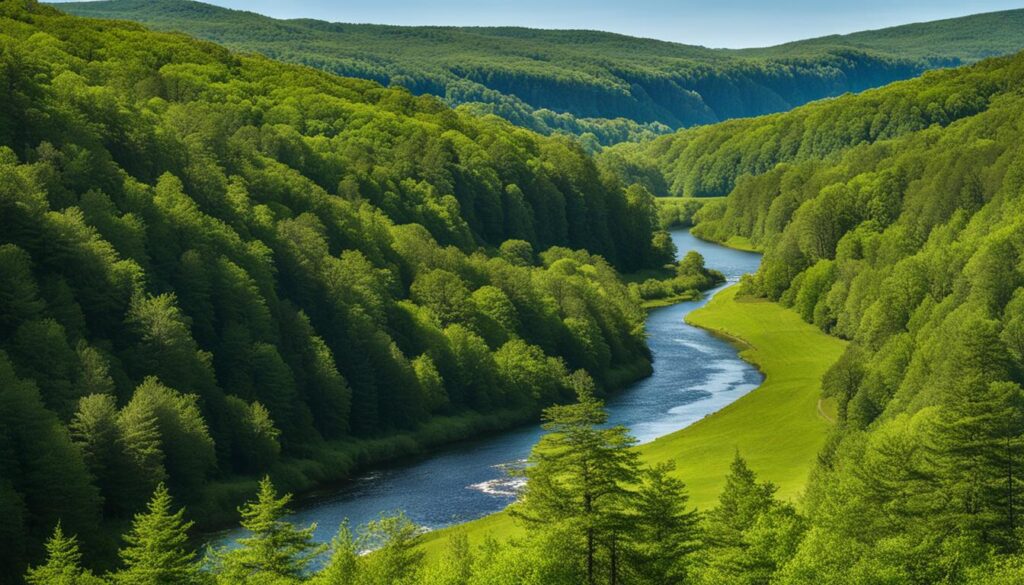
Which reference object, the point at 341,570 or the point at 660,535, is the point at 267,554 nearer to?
the point at 341,570

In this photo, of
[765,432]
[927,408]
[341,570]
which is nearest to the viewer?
[341,570]

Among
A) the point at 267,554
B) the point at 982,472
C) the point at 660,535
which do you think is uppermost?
the point at 982,472

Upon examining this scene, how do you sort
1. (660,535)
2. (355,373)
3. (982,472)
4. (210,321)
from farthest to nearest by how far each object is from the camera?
(355,373), (210,321), (982,472), (660,535)

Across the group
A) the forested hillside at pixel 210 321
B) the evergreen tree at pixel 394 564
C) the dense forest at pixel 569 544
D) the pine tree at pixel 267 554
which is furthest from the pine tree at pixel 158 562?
the forested hillside at pixel 210 321

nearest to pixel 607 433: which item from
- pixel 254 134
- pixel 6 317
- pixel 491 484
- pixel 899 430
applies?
pixel 899 430

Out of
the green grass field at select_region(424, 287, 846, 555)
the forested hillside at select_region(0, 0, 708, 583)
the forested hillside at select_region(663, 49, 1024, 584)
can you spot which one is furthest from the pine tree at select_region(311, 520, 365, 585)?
the forested hillside at select_region(0, 0, 708, 583)

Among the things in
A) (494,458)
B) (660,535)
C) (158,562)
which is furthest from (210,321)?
(660,535)
